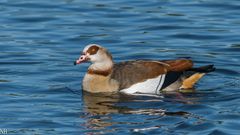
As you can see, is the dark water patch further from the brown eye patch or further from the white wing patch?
the brown eye patch

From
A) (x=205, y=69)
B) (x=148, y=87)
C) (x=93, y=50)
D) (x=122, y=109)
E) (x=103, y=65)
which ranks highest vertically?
(x=93, y=50)

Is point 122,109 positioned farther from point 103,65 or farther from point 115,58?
point 115,58

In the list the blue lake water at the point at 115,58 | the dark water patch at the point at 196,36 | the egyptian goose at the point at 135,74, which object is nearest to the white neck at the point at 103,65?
the egyptian goose at the point at 135,74

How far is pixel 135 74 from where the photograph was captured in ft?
56.9

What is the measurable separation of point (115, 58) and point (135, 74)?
2.73 metres

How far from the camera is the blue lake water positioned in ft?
49.5

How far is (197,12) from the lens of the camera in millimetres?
23922

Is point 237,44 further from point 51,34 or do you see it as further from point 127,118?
point 127,118

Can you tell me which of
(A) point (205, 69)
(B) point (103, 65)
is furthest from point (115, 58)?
(A) point (205, 69)

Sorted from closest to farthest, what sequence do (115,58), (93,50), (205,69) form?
(93,50) < (205,69) < (115,58)

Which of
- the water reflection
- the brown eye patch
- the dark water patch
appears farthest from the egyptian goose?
the dark water patch

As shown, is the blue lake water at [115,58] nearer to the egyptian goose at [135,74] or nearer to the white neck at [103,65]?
the egyptian goose at [135,74]

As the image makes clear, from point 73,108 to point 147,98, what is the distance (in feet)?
5.08

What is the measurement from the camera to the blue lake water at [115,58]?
594 inches
